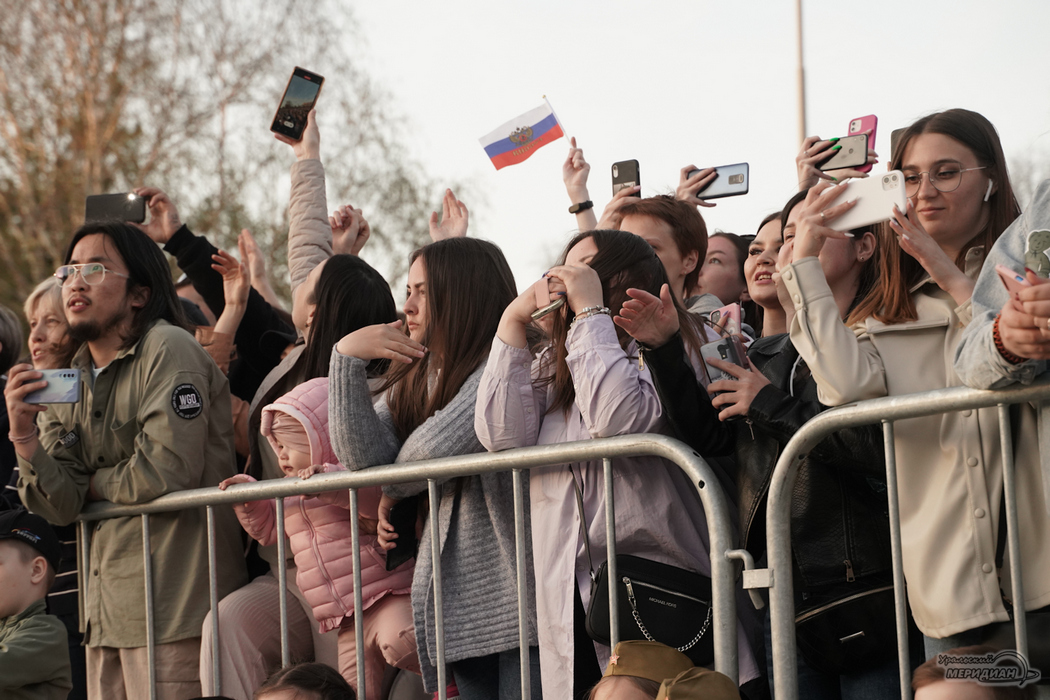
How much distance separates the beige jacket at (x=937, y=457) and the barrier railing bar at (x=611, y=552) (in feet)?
2.11

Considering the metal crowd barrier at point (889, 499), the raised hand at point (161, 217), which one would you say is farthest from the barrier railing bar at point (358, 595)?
the raised hand at point (161, 217)

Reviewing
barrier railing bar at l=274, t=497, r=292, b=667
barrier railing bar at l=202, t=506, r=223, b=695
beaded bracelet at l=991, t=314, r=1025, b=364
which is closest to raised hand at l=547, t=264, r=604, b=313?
beaded bracelet at l=991, t=314, r=1025, b=364

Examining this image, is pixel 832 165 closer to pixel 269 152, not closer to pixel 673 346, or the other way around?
pixel 673 346

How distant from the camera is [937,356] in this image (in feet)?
9.82

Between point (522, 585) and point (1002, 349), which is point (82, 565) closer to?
point (522, 585)

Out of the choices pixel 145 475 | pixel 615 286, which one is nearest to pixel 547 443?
pixel 615 286

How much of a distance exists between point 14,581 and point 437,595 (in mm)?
1917

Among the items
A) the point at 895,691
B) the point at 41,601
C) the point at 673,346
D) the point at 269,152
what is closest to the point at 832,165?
the point at 673,346

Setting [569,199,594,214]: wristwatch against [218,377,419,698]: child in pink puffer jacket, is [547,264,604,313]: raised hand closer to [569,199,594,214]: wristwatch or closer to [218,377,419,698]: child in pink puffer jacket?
[218,377,419,698]: child in pink puffer jacket

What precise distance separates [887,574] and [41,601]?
3244 millimetres

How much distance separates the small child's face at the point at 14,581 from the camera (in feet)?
14.1

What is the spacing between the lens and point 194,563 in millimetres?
4270

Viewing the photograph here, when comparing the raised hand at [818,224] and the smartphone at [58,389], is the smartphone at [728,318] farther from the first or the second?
the smartphone at [58,389]

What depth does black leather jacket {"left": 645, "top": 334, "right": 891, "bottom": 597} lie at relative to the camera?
3.00 m
